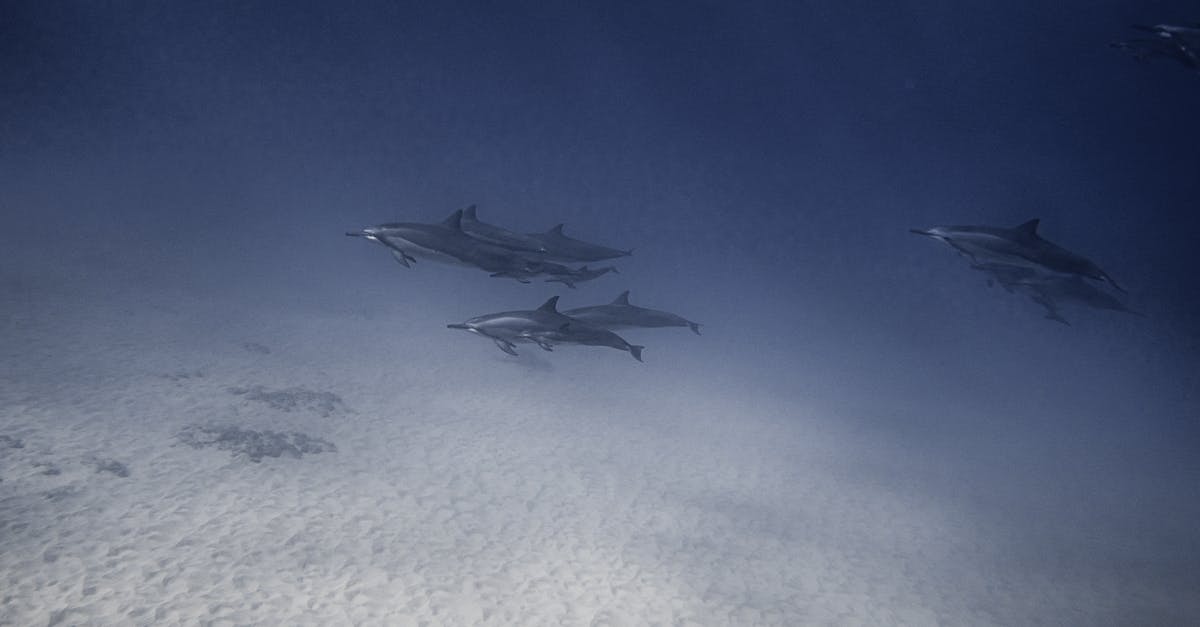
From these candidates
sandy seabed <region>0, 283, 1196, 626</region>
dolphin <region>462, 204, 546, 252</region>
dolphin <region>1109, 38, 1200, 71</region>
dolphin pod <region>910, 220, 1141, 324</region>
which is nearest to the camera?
dolphin <region>1109, 38, 1200, 71</region>

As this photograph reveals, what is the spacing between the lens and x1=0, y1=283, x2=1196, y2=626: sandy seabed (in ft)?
20.1

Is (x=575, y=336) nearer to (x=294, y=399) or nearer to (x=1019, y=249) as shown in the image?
(x=1019, y=249)

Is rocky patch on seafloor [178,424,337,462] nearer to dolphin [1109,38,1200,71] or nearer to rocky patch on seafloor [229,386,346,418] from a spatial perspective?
rocky patch on seafloor [229,386,346,418]

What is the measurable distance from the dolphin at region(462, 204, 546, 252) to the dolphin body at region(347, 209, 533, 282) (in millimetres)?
255

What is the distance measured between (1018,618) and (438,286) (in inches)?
1142

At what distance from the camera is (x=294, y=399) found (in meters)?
11.6

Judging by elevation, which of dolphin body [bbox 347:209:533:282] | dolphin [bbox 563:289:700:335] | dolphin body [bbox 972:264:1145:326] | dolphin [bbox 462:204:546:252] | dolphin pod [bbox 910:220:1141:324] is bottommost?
dolphin [bbox 563:289:700:335]

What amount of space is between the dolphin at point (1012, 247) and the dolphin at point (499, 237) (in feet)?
16.1

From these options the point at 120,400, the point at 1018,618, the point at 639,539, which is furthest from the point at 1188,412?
the point at 120,400

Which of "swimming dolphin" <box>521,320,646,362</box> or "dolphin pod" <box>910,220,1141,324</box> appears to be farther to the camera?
"swimming dolphin" <box>521,320,646,362</box>

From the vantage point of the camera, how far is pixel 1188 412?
30984 mm

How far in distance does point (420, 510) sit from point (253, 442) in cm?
357

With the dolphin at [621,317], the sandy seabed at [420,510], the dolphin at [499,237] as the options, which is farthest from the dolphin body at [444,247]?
the sandy seabed at [420,510]

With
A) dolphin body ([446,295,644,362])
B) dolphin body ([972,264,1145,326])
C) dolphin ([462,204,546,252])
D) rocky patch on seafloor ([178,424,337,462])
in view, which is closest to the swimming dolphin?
dolphin body ([446,295,644,362])
